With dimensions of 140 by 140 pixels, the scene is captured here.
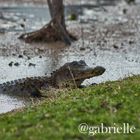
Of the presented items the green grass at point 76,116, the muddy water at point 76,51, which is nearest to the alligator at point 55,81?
the muddy water at point 76,51

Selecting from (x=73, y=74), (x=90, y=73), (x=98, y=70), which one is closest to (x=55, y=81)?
(x=73, y=74)

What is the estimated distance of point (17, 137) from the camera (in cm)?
795

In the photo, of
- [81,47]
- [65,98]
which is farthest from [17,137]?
[81,47]

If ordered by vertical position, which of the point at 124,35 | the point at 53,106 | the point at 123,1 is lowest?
the point at 123,1

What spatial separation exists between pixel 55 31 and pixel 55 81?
393 inches

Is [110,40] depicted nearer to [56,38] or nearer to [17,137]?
[56,38]

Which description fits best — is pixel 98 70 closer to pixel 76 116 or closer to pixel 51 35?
pixel 76 116

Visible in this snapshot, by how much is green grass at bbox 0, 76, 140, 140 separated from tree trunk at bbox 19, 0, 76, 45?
12989 mm

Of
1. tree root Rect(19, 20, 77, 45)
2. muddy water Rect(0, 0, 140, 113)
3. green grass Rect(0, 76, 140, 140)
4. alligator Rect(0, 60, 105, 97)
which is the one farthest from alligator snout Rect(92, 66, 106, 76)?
tree root Rect(19, 20, 77, 45)

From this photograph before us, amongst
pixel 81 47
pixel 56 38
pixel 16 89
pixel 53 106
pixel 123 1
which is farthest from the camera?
pixel 123 1

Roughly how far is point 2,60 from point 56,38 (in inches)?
202

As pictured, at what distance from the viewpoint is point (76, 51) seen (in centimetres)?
2177

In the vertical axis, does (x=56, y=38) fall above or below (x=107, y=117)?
below

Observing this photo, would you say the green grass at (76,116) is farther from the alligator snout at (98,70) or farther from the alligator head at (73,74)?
the alligator head at (73,74)
